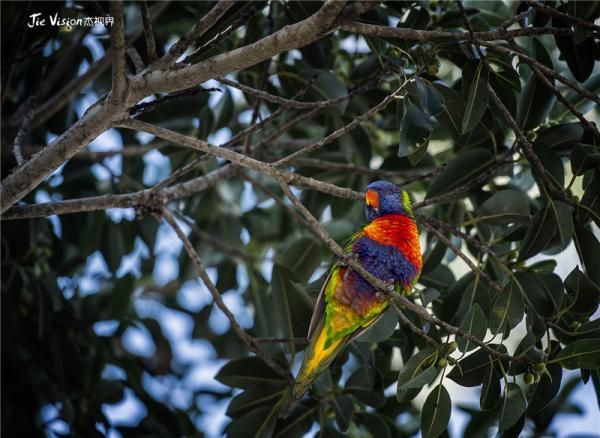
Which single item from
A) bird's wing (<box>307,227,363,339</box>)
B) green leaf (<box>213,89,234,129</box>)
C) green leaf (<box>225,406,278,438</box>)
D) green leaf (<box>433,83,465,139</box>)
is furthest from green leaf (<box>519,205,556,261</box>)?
green leaf (<box>213,89,234,129</box>)

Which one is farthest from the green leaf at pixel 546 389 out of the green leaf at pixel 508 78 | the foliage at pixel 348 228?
the green leaf at pixel 508 78

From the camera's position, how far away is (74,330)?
3.61m

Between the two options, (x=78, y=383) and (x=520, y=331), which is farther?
(x=520, y=331)

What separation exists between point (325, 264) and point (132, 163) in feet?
4.27

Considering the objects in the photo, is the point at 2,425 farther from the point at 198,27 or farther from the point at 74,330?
the point at 198,27

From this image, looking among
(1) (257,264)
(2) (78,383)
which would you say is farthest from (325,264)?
(2) (78,383)

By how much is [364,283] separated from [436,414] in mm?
561

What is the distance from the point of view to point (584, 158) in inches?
85.0

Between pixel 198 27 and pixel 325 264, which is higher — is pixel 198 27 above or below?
above

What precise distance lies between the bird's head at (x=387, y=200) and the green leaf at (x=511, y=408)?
31.8 inches

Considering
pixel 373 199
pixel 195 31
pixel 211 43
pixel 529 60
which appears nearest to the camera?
pixel 195 31

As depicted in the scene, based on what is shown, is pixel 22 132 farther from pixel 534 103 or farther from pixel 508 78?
pixel 534 103

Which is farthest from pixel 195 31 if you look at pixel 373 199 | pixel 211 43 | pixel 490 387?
pixel 490 387

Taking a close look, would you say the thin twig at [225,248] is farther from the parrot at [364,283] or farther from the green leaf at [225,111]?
the parrot at [364,283]
